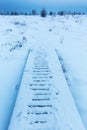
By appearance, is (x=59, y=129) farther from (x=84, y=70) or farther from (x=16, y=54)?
(x=16, y=54)

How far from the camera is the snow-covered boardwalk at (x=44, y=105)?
246 cm

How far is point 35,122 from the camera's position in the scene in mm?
2506

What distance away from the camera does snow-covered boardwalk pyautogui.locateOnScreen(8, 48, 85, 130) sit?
2455mm

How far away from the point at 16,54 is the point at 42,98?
→ 3965 mm

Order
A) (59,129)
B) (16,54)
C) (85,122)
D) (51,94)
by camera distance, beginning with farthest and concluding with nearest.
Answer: (16,54) → (51,94) → (85,122) → (59,129)

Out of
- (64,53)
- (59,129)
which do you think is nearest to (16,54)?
(64,53)

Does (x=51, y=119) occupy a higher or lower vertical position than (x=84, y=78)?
higher

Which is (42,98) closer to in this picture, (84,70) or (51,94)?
(51,94)

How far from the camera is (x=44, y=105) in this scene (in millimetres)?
2889

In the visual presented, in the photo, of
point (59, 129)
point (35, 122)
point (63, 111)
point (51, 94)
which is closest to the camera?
point (59, 129)

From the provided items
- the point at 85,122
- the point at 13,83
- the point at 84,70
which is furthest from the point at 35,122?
the point at 84,70

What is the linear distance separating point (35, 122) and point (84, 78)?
7.93ft

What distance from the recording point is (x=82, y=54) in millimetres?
6938

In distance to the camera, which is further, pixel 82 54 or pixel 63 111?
pixel 82 54
